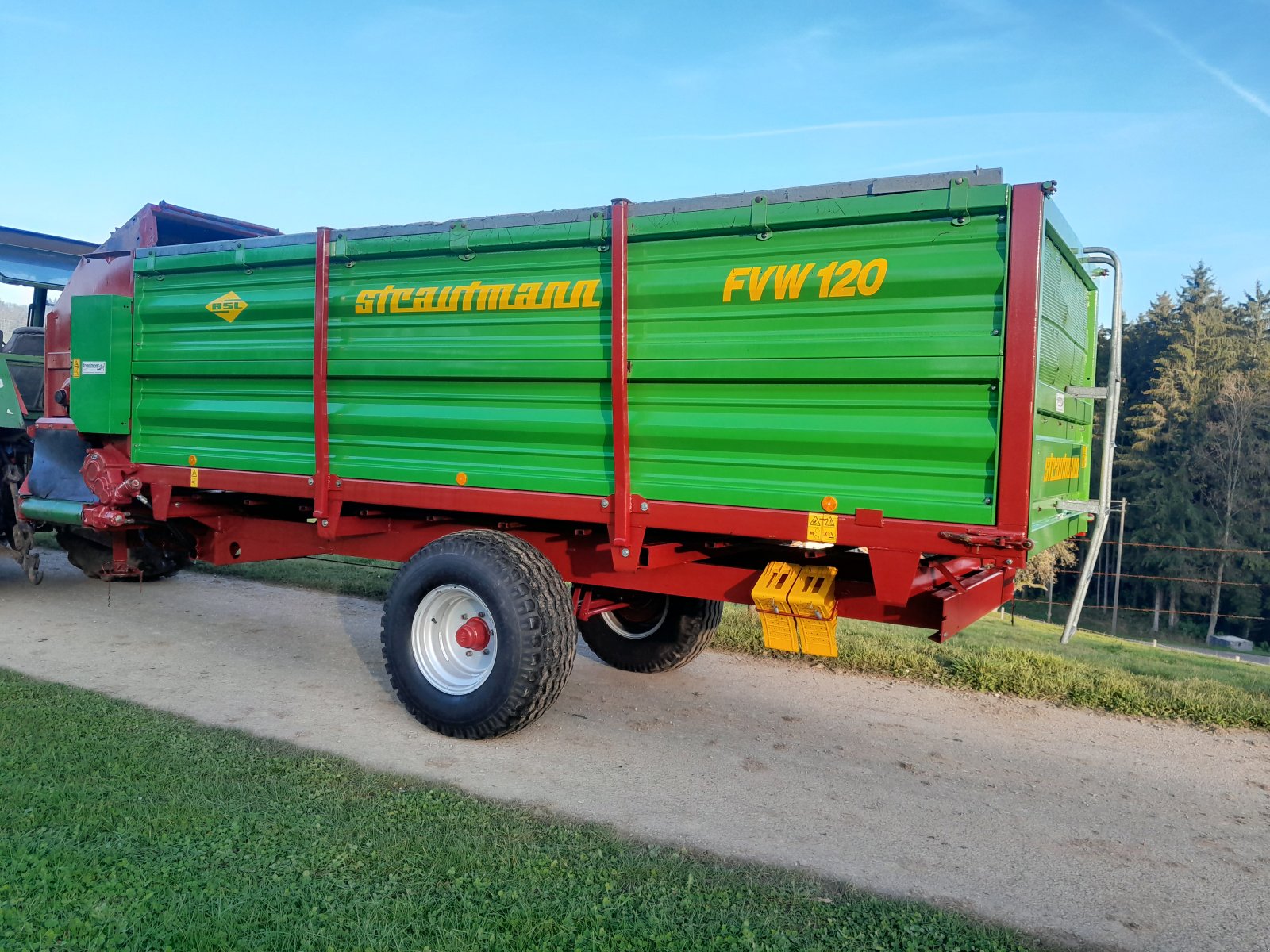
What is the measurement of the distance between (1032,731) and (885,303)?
278cm

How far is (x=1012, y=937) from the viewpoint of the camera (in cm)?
320

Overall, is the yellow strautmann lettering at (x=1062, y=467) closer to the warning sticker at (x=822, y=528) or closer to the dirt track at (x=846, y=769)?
the warning sticker at (x=822, y=528)

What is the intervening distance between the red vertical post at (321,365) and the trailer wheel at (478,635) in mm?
811

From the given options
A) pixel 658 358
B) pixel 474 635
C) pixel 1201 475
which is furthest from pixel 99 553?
pixel 1201 475

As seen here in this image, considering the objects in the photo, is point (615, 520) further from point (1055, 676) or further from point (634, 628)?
point (1055, 676)

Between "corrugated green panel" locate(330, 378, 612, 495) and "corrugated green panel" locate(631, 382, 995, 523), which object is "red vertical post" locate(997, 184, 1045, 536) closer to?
"corrugated green panel" locate(631, 382, 995, 523)

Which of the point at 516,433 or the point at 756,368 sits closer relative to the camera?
the point at 756,368

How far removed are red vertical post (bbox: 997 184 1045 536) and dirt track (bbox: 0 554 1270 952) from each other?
1.39 meters

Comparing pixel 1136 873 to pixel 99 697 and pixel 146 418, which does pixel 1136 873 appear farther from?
pixel 146 418

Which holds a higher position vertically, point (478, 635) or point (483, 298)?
point (483, 298)

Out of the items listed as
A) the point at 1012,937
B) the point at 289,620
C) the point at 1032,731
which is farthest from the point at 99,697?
the point at 1032,731

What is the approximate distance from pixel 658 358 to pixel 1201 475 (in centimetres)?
4991

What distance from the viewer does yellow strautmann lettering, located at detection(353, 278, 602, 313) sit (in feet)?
16.3

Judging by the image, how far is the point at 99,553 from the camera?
8.34 metres
